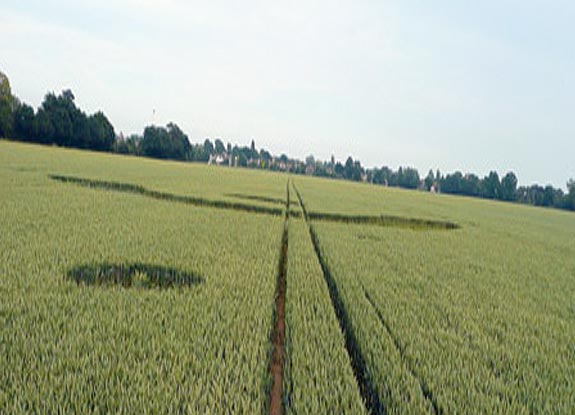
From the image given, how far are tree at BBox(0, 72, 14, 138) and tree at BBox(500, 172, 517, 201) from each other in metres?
117

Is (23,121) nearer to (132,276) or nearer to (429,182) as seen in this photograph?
(132,276)

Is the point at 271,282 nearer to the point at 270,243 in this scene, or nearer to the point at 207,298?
the point at 207,298

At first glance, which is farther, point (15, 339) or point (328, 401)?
point (15, 339)

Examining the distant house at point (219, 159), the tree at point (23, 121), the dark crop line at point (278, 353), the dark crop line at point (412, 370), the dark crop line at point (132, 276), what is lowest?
the dark crop line at point (278, 353)

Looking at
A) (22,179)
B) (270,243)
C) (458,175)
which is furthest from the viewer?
(458,175)

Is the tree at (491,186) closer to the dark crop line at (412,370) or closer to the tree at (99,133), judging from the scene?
the tree at (99,133)

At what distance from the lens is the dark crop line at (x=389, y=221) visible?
13.1 meters

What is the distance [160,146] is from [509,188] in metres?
99.5

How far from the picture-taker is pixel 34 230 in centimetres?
564

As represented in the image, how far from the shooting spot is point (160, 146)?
251 ft

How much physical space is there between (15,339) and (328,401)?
8.06ft

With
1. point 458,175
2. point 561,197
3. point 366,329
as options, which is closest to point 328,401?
point 366,329

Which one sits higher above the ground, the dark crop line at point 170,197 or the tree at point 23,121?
the tree at point 23,121

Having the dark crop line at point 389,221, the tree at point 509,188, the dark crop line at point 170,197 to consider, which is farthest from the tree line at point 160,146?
the dark crop line at point 389,221
